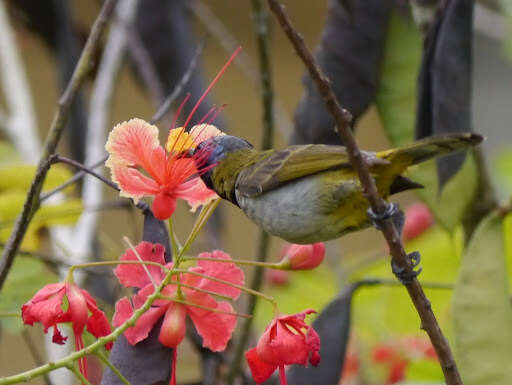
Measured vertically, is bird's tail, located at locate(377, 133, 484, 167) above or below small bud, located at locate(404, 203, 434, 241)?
below

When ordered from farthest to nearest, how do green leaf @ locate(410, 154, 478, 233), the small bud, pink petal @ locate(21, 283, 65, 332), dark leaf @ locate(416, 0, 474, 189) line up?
the small bud → green leaf @ locate(410, 154, 478, 233) → dark leaf @ locate(416, 0, 474, 189) → pink petal @ locate(21, 283, 65, 332)

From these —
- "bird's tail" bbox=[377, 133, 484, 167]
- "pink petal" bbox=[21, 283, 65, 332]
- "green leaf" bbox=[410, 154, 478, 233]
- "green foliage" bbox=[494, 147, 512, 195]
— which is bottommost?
"pink petal" bbox=[21, 283, 65, 332]

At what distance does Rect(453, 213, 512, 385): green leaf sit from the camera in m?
1.17

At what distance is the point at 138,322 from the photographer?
2.92ft

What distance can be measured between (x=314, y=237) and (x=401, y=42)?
0.57m

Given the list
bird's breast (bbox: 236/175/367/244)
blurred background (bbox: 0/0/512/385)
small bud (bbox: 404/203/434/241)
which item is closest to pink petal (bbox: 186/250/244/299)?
bird's breast (bbox: 236/175/367/244)

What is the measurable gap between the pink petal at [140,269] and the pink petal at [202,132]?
142 mm

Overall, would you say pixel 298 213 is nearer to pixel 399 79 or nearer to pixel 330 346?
pixel 330 346

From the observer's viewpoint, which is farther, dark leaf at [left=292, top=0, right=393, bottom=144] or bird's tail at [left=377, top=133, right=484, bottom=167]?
dark leaf at [left=292, top=0, right=393, bottom=144]

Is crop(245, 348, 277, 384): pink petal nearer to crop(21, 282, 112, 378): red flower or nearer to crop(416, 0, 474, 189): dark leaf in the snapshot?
crop(21, 282, 112, 378): red flower

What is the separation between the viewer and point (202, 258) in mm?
857

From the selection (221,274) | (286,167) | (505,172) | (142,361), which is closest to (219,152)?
(286,167)

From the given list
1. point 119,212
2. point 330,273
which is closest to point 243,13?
point 119,212

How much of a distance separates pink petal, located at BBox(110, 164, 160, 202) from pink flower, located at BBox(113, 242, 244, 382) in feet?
0.19
